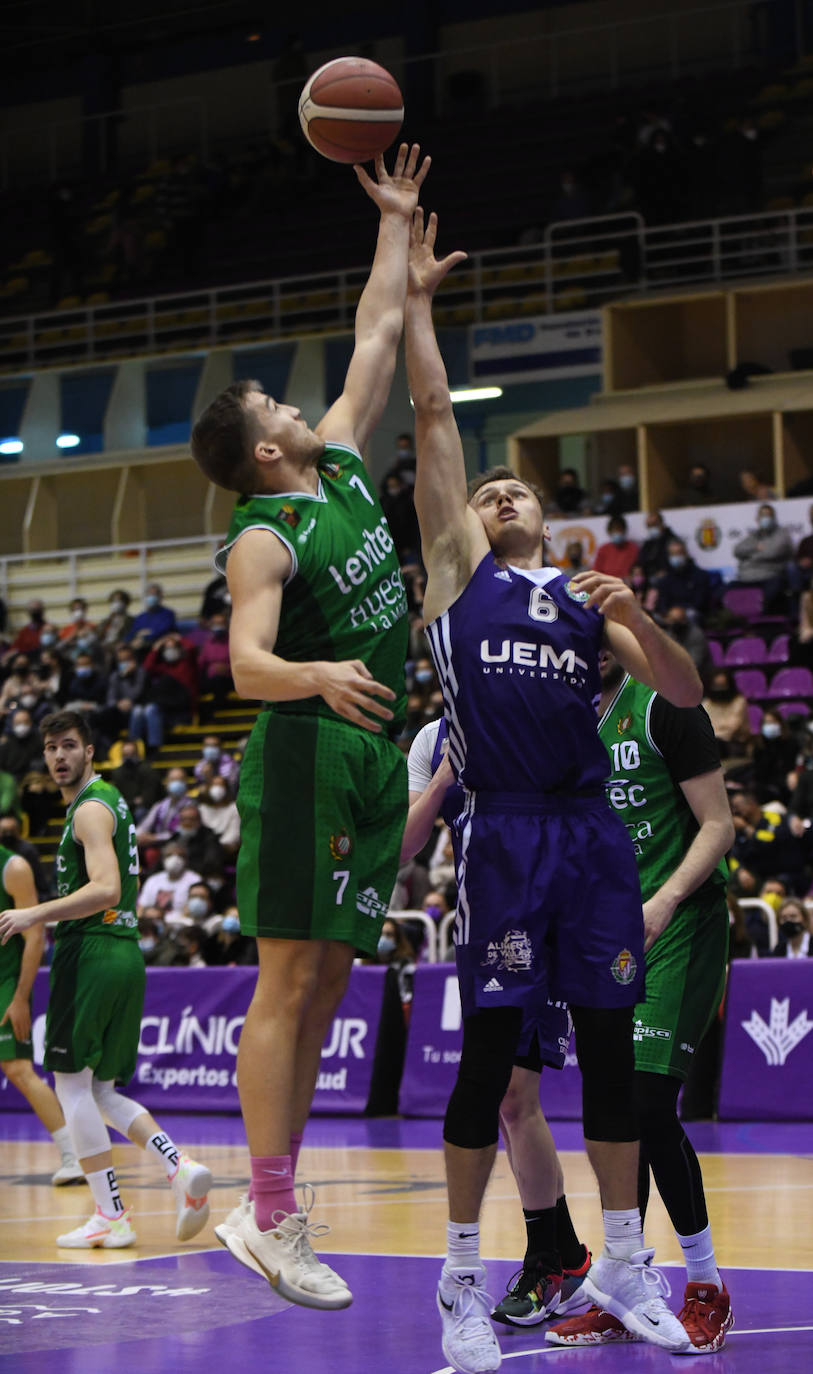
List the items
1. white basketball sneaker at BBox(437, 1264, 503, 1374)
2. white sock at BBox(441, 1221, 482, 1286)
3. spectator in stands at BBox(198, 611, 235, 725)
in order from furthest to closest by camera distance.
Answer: spectator in stands at BBox(198, 611, 235, 725), white sock at BBox(441, 1221, 482, 1286), white basketball sneaker at BBox(437, 1264, 503, 1374)

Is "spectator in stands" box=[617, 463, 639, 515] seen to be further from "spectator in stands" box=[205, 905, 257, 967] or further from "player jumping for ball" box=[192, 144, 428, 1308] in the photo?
"player jumping for ball" box=[192, 144, 428, 1308]

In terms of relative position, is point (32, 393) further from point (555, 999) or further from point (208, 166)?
point (555, 999)

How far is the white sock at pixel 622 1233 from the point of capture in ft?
17.0

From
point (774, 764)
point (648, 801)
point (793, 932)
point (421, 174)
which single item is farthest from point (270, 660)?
point (774, 764)

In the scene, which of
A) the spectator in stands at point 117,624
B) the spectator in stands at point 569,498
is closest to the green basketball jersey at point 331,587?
the spectator in stands at point 569,498

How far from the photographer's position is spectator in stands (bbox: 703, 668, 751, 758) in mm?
16516

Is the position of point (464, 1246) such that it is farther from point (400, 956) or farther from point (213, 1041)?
point (213, 1041)

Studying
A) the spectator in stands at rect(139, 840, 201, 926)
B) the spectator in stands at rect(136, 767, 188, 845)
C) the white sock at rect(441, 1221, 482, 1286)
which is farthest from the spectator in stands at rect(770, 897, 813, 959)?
the white sock at rect(441, 1221, 482, 1286)

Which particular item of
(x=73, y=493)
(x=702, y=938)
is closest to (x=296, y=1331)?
(x=702, y=938)

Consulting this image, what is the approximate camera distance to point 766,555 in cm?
1911

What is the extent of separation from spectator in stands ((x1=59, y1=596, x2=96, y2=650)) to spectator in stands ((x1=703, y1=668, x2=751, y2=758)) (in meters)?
10.2

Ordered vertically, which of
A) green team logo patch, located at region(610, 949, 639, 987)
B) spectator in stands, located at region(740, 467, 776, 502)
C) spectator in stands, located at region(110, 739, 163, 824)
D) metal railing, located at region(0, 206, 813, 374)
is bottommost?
green team logo patch, located at region(610, 949, 639, 987)

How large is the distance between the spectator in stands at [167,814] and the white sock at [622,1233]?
46.2 feet

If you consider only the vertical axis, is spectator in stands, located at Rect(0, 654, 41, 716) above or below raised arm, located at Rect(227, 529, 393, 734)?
above
